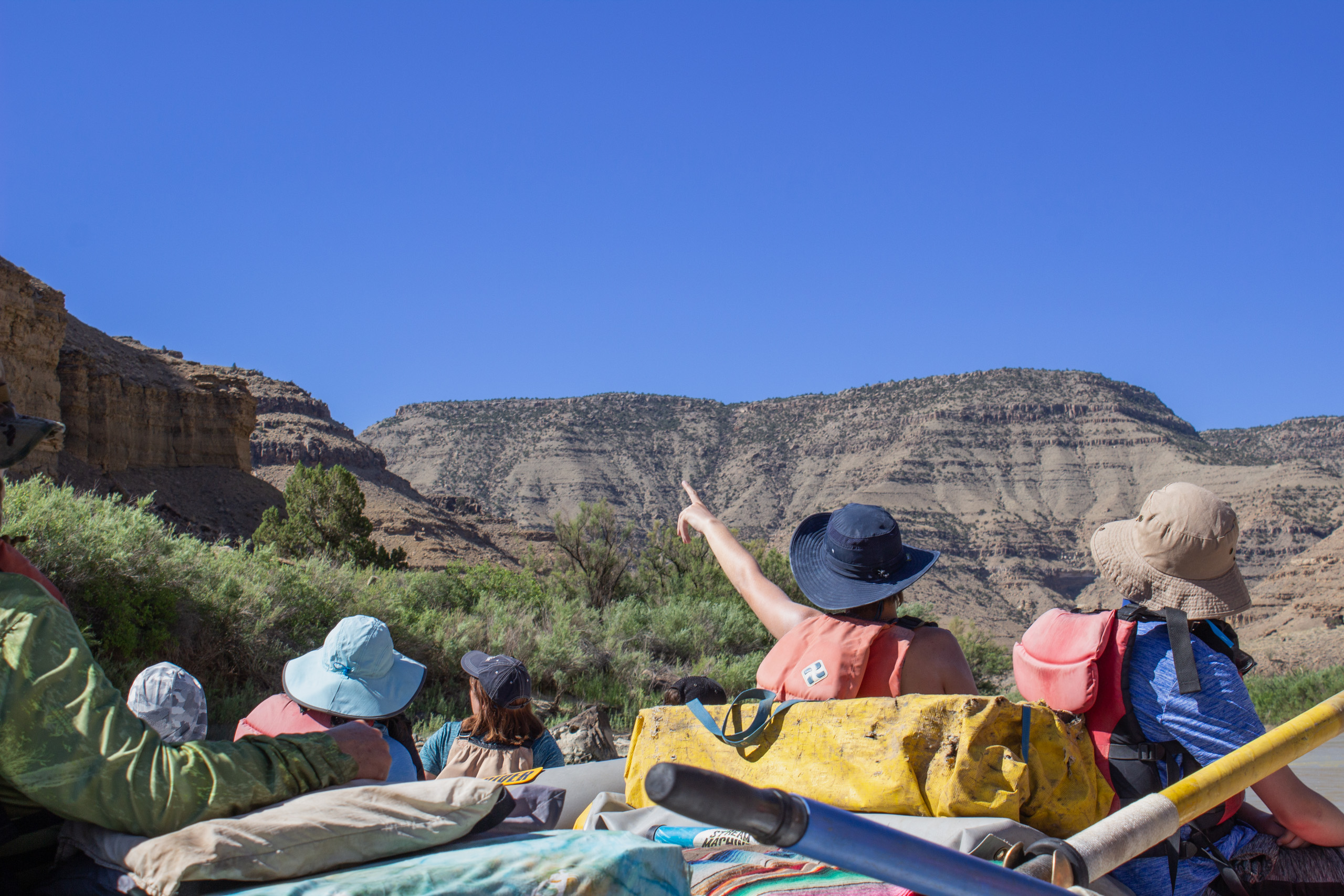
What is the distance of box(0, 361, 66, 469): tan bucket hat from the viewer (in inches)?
74.8

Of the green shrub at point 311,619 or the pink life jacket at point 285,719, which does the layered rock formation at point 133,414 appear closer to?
the green shrub at point 311,619

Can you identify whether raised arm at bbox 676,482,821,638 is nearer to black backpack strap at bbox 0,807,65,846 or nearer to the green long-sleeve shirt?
the green long-sleeve shirt

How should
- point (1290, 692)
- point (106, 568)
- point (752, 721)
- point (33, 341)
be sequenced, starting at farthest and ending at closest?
point (33, 341), point (1290, 692), point (106, 568), point (752, 721)

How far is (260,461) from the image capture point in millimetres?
58562

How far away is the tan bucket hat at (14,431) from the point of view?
6.23ft

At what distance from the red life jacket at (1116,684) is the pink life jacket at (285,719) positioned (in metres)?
2.61

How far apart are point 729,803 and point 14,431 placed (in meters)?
1.70

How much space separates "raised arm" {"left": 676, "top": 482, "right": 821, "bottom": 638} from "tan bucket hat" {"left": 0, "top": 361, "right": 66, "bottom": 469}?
198 cm

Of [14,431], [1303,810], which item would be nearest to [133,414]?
[14,431]

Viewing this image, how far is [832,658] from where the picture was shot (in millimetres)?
2701

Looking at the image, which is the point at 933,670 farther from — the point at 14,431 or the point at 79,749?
the point at 14,431

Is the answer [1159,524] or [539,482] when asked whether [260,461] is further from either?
[1159,524]

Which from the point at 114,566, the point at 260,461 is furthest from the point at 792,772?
the point at 260,461

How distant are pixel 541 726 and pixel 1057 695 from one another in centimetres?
294
